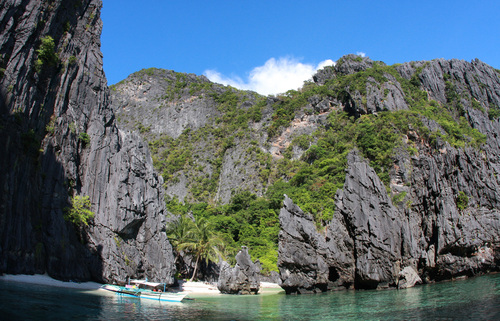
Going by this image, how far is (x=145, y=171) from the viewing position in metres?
36.7

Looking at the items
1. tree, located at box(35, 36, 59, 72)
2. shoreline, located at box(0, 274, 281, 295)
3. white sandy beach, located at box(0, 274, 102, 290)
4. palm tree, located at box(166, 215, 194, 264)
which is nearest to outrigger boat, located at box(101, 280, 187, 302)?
white sandy beach, located at box(0, 274, 102, 290)

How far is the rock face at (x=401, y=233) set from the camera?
3331cm

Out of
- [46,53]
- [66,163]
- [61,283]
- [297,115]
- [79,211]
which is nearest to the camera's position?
[61,283]

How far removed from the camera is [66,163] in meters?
31.2

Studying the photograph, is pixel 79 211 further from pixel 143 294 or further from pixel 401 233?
pixel 401 233

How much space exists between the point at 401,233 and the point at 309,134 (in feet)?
142

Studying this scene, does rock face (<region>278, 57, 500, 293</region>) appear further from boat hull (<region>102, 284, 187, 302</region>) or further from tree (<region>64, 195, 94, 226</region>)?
tree (<region>64, 195, 94, 226</region>)

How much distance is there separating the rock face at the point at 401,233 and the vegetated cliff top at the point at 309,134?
8.80 ft

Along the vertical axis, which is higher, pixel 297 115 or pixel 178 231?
pixel 297 115

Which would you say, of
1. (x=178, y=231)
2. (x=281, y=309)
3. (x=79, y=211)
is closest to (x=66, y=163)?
(x=79, y=211)

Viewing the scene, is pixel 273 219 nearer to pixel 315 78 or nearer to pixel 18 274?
pixel 18 274

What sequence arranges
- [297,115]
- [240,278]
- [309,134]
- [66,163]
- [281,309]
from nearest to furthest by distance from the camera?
[281,309] < [66,163] < [240,278] < [309,134] < [297,115]

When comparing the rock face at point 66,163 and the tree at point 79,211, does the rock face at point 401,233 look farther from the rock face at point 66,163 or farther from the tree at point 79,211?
the tree at point 79,211

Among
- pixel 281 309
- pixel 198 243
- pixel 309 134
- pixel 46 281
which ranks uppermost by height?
pixel 309 134
